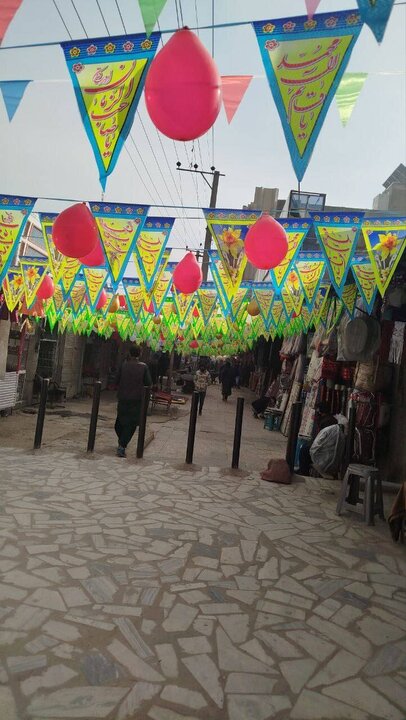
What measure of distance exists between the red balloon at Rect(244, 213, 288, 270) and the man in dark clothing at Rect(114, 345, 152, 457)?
3.21m

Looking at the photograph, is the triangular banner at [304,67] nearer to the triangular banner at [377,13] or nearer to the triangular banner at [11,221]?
the triangular banner at [377,13]

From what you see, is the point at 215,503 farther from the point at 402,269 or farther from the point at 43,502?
the point at 402,269

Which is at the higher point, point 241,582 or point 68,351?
point 68,351

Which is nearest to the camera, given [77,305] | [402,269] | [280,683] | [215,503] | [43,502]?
[280,683]

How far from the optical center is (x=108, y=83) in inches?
134

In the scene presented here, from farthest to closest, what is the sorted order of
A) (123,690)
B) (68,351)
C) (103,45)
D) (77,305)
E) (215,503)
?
(68,351), (77,305), (215,503), (103,45), (123,690)

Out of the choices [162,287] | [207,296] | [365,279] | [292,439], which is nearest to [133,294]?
[162,287]

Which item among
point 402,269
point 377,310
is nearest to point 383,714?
point 402,269

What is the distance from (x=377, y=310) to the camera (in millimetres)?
7766

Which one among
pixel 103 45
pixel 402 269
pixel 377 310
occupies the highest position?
pixel 103 45

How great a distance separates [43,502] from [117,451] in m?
2.70

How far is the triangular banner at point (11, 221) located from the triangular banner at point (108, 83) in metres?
3.49

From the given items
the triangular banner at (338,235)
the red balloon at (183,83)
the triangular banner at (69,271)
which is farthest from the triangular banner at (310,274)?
the red balloon at (183,83)

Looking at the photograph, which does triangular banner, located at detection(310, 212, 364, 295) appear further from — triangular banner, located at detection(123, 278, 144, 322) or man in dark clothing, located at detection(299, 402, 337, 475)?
triangular banner, located at detection(123, 278, 144, 322)
